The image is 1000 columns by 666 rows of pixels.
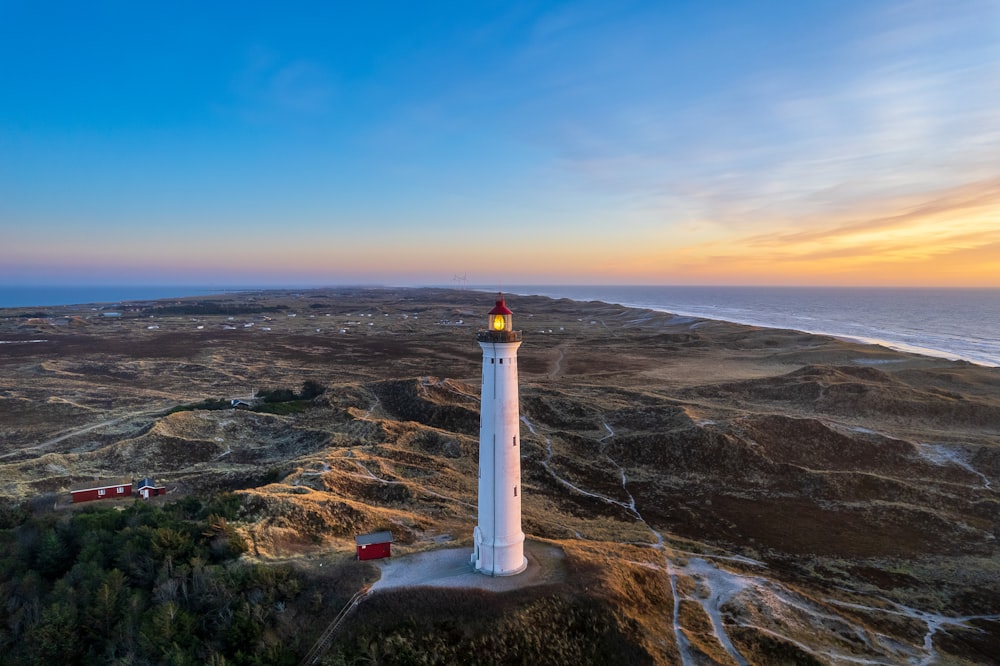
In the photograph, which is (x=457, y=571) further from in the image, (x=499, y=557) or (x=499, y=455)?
(x=499, y=455)

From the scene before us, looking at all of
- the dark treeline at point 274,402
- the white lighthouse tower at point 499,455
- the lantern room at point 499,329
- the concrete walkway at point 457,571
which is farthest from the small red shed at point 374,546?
the dark treeline at point 274,402

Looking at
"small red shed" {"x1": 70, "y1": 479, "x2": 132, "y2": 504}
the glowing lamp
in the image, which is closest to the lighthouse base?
the glowing lamp

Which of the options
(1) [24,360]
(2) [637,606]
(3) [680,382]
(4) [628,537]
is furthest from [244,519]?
(1) [24,360]

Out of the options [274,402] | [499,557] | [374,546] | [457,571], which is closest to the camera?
[499,557]

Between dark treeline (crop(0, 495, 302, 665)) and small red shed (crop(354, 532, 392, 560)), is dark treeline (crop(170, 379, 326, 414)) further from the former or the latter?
small red shed (crop(354, 532, 392, 560))

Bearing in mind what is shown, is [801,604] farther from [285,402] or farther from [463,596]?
[285,402]

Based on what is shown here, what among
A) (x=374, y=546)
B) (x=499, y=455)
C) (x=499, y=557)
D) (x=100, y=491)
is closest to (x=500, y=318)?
Answer: (x=499, y=455)

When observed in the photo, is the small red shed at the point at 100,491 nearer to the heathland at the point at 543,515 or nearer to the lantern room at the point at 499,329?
the heathland at the point at 543,515
